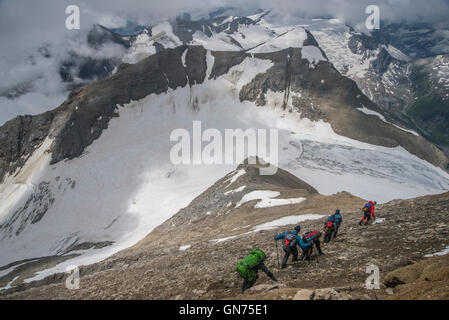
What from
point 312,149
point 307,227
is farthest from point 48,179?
point 307,227

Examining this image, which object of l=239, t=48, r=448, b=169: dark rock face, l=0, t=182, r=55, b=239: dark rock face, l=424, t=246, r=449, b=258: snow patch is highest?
l=424, t=246, r=449, b=258: snow patch

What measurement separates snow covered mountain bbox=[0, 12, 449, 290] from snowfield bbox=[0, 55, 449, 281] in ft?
1.27

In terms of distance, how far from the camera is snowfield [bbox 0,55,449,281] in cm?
7919

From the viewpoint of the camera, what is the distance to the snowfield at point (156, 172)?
7919cm

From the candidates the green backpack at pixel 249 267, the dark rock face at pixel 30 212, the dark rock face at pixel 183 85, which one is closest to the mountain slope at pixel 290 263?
the green backpack at pixel 249 267

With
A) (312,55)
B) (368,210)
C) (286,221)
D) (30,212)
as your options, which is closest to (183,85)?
(312,55)

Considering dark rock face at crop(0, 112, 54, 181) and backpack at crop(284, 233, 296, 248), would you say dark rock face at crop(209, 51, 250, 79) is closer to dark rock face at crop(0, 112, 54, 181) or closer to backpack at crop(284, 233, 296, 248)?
dark rock face at crop(0, 112, 54, 181)

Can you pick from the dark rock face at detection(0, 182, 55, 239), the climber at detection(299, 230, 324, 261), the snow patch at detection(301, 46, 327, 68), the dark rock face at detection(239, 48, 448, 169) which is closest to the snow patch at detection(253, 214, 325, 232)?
the climber at detection(299, 230, 324, 261)

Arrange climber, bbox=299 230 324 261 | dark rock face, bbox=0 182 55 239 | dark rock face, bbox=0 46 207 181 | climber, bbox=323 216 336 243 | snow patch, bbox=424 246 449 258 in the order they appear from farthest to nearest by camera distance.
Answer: dark rock face, bbox=0 46 207 181 → dark rock face, bbox=0 182 55 239 → climber, bbox=323 216 336 243 → climber, bbox=299 230 324 261 → snow patch, bbox=424 246 449 258

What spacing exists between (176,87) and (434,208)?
131226mm

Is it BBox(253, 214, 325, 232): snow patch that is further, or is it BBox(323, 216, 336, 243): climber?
BBox(253, 214, 325, 232): snow patch

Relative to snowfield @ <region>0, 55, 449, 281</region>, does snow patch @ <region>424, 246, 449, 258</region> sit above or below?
above

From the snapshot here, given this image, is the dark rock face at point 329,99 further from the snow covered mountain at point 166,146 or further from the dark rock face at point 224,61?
the dark rock face at point 224,61

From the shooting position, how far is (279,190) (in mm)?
41688
